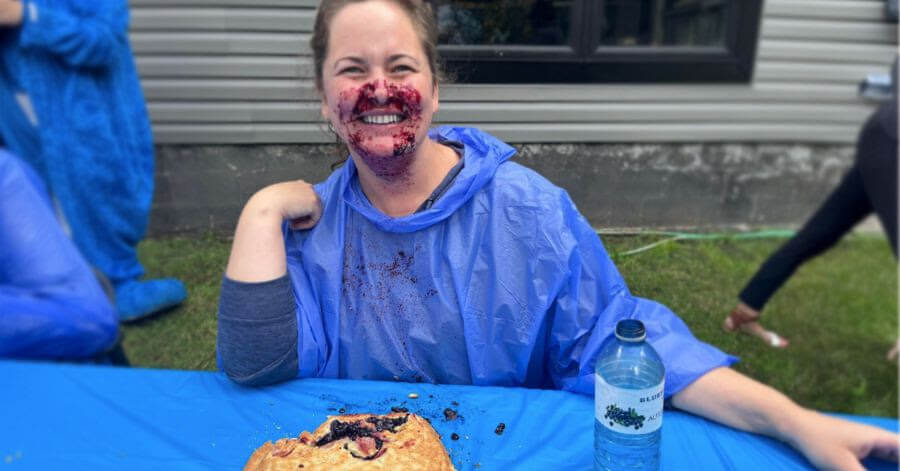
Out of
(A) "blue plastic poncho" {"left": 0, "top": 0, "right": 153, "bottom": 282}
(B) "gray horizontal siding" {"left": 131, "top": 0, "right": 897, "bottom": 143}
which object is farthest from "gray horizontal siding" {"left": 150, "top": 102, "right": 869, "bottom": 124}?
(A) "blue plastic poncho" {"left": 0, "top": 0, "right": 153, "bottom": 282}

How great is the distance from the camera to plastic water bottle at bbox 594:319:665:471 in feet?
2.88

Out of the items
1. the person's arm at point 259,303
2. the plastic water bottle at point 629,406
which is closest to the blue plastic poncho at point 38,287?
the person's arm at point 259,303

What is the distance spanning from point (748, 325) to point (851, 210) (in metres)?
0.53

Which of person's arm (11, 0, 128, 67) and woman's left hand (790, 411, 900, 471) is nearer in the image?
woman's left hand (790, 411, 900, 471)

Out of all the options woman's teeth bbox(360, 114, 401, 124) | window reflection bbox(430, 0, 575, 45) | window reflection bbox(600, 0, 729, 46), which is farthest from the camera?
window reflection bbox(600, 0, 729, 46)

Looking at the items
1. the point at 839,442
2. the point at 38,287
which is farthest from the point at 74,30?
the point at 839,442

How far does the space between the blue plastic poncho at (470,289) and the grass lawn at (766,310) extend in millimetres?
156

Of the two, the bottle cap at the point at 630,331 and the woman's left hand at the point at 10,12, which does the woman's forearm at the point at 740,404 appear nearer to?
the bottle cap at the point at 630,331

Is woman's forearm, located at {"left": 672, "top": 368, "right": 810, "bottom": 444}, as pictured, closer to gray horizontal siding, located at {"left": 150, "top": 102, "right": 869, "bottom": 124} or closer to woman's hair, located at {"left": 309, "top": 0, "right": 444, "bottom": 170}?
gray horizontal siding, located at {"left": 150, "top": 102, "right": 869, "bottom": 124}

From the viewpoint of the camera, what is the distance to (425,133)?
115 centimetres

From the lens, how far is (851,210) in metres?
1.99

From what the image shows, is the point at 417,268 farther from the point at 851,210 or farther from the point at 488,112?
the point at 851,210

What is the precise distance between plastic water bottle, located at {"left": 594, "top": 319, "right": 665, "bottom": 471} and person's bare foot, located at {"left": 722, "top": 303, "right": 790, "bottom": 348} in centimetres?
74

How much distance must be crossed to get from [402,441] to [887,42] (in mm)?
2741
